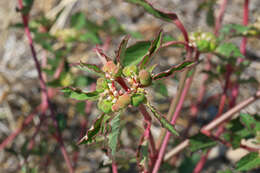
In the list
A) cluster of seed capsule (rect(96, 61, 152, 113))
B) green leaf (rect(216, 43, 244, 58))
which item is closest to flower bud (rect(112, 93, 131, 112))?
cluster of seed capsule (rect(96, 61, 152, 113))

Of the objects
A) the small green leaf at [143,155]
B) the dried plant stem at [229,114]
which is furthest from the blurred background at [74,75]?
the small green leaf at [143,155]

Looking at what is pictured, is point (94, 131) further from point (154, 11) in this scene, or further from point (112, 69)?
point (154, 11)

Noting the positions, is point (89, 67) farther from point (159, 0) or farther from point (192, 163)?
point (159, 0)

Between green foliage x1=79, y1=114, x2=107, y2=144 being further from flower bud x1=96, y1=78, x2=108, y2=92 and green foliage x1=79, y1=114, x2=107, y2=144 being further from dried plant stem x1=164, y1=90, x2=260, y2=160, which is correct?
dried plant stem x1=164, y1=90, x2=260, y2=160

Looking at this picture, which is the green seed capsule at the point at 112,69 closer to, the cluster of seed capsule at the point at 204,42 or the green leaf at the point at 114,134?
the green leaf at the point at 114,134

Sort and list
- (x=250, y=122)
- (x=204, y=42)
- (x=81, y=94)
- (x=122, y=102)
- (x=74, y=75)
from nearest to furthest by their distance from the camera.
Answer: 1. (x=122, y=102)
2. (x=81, y=94)
3. (x=204, y=42)
4. (x=250, y=122)
5. (x=74, y=75)

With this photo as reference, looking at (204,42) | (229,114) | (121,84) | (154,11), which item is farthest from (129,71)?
(229,114)

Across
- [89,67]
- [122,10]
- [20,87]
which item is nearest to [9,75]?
[20,87]
